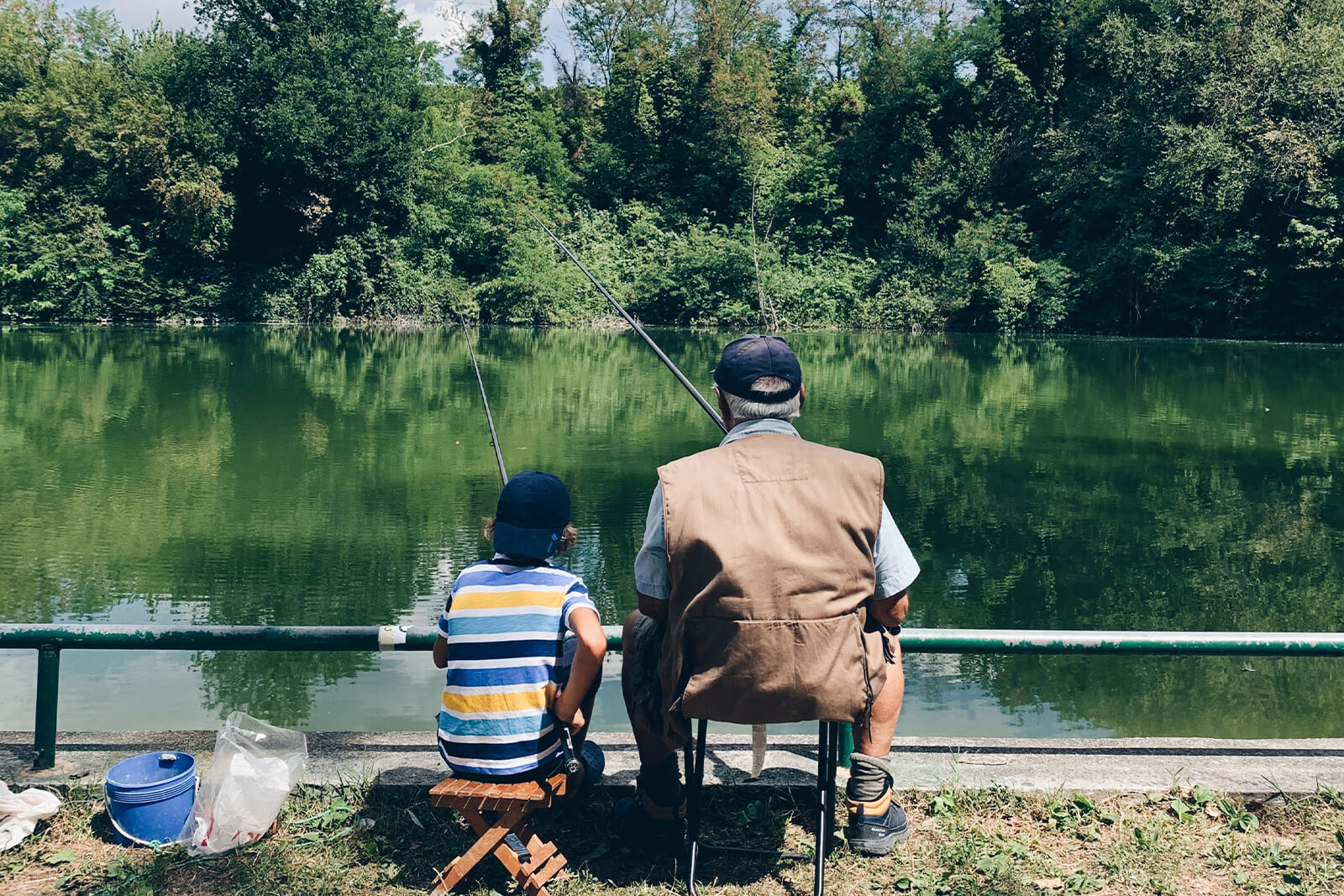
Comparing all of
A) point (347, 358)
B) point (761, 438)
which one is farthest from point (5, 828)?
point (347, 358)

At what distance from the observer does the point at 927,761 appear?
125 inches

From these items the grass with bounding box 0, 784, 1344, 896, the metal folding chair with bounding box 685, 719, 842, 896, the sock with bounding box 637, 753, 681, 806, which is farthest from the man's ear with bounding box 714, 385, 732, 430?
the grass with bounding box 0, 784, 1344, 896

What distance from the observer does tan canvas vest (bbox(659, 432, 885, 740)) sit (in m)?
2.25

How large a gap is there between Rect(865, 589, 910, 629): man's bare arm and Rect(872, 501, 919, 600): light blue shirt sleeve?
2cm

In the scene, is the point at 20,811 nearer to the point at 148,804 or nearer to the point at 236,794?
the point at 148,804

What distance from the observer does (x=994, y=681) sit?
5543 millimetres

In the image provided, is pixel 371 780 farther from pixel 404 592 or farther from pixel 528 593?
pixel 404 592

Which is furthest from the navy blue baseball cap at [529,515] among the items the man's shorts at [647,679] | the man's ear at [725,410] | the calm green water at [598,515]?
the calm green water at [598,515]

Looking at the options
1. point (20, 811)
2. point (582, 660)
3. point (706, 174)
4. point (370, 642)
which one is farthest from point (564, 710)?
point (706, 174)

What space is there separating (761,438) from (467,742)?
2.99ft

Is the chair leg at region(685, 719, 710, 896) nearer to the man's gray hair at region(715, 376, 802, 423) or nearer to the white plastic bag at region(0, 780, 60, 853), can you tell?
the man's gray hair at region(715, 376, 802, 423)

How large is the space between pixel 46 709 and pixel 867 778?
2.09 m

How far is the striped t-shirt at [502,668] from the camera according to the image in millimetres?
2479

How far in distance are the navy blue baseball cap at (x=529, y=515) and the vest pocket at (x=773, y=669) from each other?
422mm
